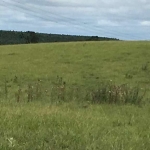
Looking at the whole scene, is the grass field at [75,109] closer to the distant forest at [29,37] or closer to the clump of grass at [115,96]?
the clump of grass at [115,96]

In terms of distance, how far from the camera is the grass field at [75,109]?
637cm

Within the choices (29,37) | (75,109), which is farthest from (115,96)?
(29,37)

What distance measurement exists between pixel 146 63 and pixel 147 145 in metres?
17.5

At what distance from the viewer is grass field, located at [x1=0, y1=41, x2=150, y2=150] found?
6.37 metres

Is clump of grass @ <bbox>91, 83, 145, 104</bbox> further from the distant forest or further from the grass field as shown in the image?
the distant forest

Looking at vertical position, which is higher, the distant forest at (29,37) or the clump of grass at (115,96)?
the clump of grass at (115,96)

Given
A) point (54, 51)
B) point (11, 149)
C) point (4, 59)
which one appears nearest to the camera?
point (11, 149)

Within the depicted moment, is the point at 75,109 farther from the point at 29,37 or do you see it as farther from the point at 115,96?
the point at 29,37

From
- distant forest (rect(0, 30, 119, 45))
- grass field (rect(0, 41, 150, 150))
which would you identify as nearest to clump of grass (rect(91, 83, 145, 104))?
grass field (rect(0, 41, 150, 150))

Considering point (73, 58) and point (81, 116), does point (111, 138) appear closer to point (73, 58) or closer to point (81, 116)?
point (81, 116)

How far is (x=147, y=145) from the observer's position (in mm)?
6566

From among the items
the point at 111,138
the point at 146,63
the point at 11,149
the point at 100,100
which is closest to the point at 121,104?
the point at 100,100

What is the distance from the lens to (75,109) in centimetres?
1006

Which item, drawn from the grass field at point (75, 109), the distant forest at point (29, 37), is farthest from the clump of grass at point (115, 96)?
the distant forest at point (29, 37)
